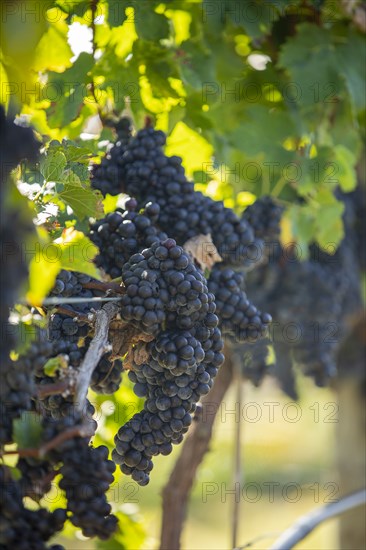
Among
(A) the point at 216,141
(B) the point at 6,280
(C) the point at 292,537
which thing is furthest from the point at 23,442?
(A) the point at 216,141

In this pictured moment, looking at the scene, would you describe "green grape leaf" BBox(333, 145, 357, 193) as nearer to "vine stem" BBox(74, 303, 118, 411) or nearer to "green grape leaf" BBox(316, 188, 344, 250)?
"green grape leaf" BBox(316, 188, 344, 250)

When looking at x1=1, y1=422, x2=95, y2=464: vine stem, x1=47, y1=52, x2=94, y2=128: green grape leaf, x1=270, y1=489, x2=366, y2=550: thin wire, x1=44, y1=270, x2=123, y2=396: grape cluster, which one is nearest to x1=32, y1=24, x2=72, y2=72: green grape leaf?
x1=47, y1=52, x2=94, y2=128: green grape leaf

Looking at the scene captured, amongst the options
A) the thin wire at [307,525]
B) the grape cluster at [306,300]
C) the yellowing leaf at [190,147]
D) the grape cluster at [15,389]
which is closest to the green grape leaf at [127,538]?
the thin wire at [307,525]

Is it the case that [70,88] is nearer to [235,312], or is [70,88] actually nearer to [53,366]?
[235,312]

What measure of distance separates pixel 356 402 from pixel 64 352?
123 inches

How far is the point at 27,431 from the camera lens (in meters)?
1.18

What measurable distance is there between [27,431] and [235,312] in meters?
0.68

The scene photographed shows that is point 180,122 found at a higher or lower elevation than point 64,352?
higher

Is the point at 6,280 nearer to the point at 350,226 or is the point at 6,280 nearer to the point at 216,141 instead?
the point at 216,141

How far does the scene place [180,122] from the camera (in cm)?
246

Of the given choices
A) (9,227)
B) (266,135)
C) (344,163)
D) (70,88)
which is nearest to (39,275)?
(9,227)

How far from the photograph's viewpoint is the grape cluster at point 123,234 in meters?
1.67

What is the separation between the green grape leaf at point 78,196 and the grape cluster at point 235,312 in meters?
0.34

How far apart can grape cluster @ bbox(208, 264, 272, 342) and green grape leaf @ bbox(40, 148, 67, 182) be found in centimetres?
45
